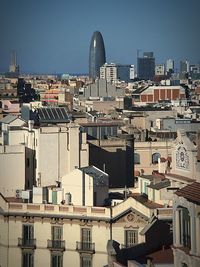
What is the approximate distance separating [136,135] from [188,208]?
929cm

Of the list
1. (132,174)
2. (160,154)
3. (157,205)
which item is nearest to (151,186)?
(157,205)

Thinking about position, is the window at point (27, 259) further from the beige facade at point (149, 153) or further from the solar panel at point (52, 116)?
the beige facade at point (149, 153)

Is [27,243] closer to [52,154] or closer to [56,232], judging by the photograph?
[56,232]

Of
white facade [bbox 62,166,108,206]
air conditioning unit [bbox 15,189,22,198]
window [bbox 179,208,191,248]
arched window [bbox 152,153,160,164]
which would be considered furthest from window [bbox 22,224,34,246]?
arched window [bbox 152,153,160,164]

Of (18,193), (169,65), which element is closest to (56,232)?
(18,193)

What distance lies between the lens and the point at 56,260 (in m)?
7.30

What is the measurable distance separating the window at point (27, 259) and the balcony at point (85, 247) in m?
0.46

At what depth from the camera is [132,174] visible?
10.6m

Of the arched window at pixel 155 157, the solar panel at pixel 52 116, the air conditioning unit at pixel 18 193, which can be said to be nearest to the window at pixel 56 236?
the air conditioning unit at pixel 18 193

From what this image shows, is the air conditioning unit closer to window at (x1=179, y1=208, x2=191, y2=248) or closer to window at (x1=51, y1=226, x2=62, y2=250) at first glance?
window at (x1=51, y1=226, x2=62, y2=250)

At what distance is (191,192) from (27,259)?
330 cm

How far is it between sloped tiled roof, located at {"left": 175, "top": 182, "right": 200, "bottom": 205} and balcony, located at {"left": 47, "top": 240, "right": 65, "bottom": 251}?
292 cm

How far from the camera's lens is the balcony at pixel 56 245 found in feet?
23.9

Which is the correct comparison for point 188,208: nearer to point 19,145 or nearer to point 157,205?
point 157,205
